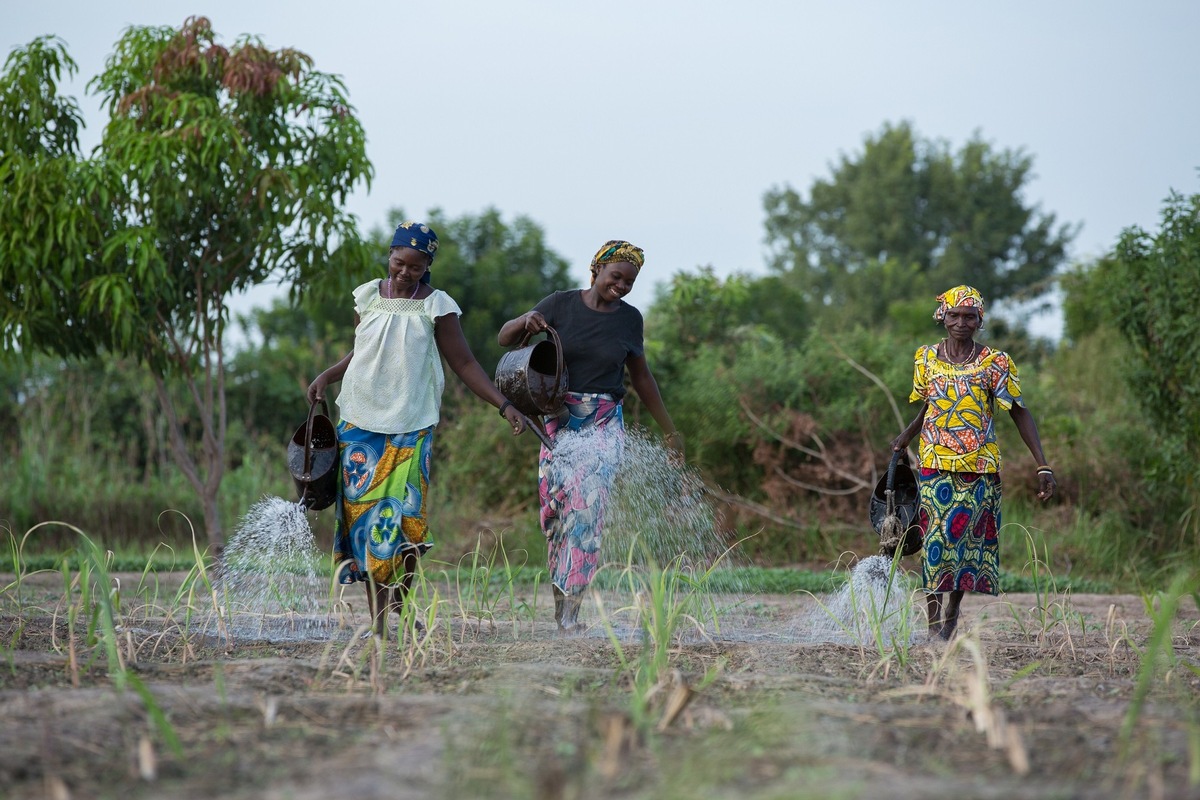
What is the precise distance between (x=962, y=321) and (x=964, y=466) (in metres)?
0.62

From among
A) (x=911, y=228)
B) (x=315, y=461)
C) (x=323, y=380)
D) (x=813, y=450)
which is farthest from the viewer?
(x=911, y=228)

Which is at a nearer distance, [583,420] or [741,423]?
[583,420]

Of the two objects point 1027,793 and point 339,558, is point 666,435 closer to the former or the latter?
point 339,558

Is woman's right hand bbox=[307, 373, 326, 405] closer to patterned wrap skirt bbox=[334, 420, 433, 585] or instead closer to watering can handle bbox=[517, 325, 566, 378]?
patterned wrap skirt bbox=[334, 420, 433, 585]

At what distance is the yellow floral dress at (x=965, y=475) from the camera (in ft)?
16.9

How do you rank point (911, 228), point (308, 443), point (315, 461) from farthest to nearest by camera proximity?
1. point (911, 228)
2. point (315, 461)
3. point (308, 443)

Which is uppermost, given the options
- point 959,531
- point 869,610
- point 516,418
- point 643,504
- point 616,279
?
point 616,279

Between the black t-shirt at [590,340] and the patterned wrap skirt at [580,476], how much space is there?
8 cm

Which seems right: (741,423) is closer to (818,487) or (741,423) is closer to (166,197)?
(818,487)

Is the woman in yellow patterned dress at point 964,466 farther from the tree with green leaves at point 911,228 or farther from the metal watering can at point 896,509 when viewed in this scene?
the tree with green leaves at point 911,228

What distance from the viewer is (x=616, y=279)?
17.5ft

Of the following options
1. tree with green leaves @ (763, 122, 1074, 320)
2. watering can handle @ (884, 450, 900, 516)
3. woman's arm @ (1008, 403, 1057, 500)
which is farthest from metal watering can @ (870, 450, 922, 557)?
tree with green leaves @ (763, 122, 1074, 320)

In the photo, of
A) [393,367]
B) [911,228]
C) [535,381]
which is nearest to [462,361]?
[393,367]

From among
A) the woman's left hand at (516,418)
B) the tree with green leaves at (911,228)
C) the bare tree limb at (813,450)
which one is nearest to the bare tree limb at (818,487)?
the bare tree limb at (813,450)
